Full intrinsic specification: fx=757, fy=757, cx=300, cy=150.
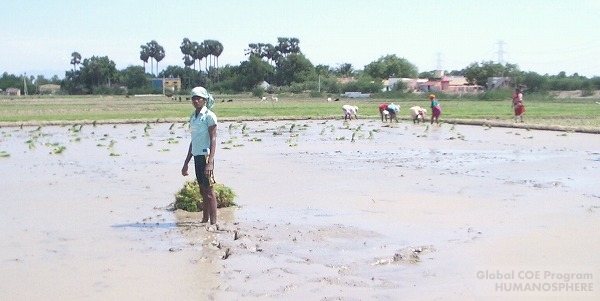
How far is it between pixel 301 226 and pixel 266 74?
301 ft

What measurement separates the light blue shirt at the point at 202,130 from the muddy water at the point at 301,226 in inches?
34.4

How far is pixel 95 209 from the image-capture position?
9.59 m

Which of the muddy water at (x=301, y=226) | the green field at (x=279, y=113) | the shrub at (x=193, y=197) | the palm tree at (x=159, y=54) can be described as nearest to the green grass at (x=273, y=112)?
the green field at (x=279, y=113)

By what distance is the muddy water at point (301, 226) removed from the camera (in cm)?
609

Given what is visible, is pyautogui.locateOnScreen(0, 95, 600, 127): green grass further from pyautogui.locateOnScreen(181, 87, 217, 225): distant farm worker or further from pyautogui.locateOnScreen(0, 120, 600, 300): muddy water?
pyautogui.locateOnScreen(181, 87, 217, 225): distant farm worker

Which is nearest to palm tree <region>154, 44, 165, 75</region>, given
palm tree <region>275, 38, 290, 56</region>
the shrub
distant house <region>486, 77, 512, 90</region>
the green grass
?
palm tree <region>275, 38, 290, 56</region>

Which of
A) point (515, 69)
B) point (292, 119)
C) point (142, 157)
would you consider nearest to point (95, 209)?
point (142, 157)

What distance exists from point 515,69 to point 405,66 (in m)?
26.2

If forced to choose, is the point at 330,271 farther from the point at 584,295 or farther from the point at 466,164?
the point at 466,164

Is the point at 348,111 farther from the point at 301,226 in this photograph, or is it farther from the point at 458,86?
the point at 458,86

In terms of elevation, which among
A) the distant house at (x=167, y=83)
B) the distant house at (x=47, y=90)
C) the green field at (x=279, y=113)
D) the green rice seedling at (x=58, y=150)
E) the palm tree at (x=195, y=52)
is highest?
the palm tree at (x=195, y=52)

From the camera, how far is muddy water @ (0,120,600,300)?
6094 mm

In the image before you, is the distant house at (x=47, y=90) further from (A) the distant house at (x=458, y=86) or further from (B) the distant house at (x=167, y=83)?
(A) the distant house at (x=458, y=86)

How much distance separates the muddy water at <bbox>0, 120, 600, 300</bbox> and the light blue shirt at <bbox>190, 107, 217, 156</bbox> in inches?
34.4
